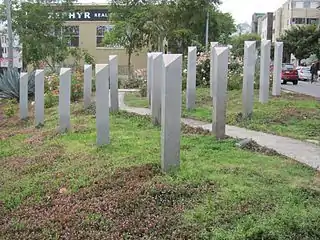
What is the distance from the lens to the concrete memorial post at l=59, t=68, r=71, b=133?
10969mm

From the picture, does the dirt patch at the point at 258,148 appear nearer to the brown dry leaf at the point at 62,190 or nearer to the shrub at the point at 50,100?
the brown dry leaf at the point at 62,190

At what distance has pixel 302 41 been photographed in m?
66.1

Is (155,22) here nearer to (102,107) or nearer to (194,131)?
(194,131)

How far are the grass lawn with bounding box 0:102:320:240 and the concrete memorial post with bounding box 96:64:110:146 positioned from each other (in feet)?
0.72

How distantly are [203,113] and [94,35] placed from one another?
41595mm

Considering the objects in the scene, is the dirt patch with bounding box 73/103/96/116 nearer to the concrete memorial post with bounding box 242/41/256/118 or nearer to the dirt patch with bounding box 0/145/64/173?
the concrete memorial post with bounding box 242/41/256/118

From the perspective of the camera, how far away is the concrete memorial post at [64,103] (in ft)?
36.0

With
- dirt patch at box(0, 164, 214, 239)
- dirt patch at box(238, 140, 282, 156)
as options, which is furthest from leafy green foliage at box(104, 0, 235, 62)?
dirt patch at box(0, 164, 214, 239)

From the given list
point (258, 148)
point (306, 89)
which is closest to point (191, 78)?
point (258, 148)

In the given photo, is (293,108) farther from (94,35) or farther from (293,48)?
(293,48)

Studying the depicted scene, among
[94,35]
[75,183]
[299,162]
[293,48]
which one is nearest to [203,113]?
[299,162]

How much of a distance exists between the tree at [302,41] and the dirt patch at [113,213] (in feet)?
202

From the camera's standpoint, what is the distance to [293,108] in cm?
1341

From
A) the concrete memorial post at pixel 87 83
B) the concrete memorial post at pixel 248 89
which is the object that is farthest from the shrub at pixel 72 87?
the concrete memorial post at pixel 248 89
